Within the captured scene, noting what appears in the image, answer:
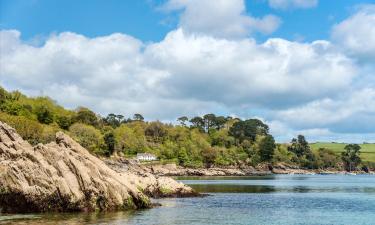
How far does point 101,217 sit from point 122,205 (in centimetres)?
735

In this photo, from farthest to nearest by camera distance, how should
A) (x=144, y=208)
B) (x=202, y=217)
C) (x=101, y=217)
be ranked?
1. (x=144, y=208)
2. (x=202, y=217)
3. (x=101, y=217)

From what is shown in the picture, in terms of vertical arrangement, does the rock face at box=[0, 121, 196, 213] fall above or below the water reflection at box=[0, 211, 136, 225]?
above

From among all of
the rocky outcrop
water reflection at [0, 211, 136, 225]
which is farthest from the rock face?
the rocky outcrop

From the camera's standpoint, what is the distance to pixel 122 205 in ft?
222

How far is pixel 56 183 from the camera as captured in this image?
6259 cm

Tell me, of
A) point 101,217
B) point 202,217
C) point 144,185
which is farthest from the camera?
point 144,185

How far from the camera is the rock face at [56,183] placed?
62.4m

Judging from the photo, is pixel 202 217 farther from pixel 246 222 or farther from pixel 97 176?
pixel 97 176

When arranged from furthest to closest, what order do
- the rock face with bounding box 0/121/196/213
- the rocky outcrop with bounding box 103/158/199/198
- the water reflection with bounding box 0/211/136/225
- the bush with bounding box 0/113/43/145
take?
the bush with bounding box 0/113/43/145 → the rocky outcrop with bounding box 103/158/199/198 → the rock face with bounding box 0/121/196/213 → the water reflection with bounding box 0/211/136/225

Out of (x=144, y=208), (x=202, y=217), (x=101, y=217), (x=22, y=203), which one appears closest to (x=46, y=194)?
(x=22, y=203)

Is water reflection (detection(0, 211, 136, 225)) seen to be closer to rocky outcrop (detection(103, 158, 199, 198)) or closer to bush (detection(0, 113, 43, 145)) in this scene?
rocky outcrop (detection(103, 158, 199, 198))

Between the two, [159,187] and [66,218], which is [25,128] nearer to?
[159,187]

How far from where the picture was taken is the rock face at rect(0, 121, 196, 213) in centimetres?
6238

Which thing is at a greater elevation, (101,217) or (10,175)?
(10,175)
